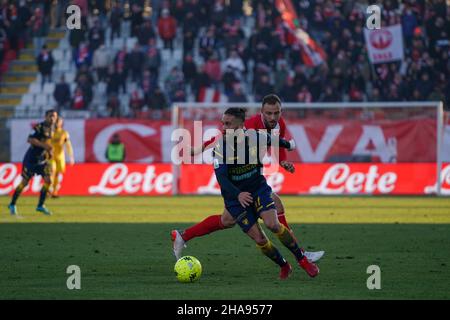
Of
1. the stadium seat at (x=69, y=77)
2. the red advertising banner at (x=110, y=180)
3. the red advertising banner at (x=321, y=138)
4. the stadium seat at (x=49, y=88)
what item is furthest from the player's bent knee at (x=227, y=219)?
the stadium seat at (x=69, y=77)

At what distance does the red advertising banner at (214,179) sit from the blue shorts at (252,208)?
59.7 feet

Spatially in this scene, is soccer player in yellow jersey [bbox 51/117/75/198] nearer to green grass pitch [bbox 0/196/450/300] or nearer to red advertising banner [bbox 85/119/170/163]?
green grass pitch [bbox 0/196/450/300]

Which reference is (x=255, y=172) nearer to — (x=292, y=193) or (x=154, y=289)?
(x=154, y=289)

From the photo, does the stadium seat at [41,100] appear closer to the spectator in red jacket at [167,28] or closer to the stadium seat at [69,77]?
the stadium seat at [69,77]

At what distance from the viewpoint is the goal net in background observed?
3016cm

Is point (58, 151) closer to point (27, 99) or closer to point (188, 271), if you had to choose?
point (27, 99)

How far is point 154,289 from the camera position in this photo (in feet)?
35.0

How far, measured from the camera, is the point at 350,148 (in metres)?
31.4

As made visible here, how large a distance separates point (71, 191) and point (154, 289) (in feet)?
67.3

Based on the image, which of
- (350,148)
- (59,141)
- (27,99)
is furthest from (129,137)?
(350,148)

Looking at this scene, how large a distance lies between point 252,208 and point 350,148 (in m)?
20.0

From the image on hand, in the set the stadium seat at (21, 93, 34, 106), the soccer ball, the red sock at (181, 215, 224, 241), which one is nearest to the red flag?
the stadium seat at (21, 93, 34, 106)

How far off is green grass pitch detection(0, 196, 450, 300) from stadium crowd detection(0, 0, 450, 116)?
8118 millimetres

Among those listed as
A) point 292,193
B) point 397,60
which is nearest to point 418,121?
point 397,60
